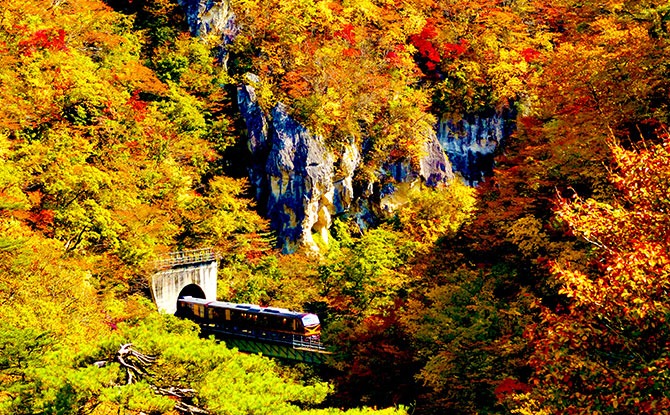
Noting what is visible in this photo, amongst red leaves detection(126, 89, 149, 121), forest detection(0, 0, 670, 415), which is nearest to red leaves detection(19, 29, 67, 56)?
forest detection(0, 0, 670, 415)

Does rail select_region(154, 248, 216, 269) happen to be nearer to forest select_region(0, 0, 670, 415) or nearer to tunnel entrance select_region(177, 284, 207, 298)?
forest select_region(0, 0, 670, 415)

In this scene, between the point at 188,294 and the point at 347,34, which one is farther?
the point at 347,34

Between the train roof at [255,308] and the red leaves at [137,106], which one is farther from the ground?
the red leaves at [137,106]

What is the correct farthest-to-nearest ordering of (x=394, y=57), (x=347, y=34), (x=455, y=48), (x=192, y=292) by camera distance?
1. (x=455, y=48)
2. (x=394, y=57)
3. (x=347, y=34)
4. (x=192, y=292)

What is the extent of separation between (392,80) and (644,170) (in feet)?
104

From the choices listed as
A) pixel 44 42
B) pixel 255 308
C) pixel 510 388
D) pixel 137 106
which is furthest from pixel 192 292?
pixel 510 388

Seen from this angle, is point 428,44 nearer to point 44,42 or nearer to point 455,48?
point 455,48

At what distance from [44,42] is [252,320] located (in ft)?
52.0

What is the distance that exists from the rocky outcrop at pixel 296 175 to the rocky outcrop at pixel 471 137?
8.96 m

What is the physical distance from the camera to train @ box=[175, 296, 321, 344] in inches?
931

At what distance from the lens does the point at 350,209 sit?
36312mm

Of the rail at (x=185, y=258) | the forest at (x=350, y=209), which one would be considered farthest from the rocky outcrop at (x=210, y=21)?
the rail at (x=185, y=258)

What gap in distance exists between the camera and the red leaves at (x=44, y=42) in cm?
2348

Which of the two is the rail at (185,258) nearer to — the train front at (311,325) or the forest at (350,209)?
the forest at (350,209)
